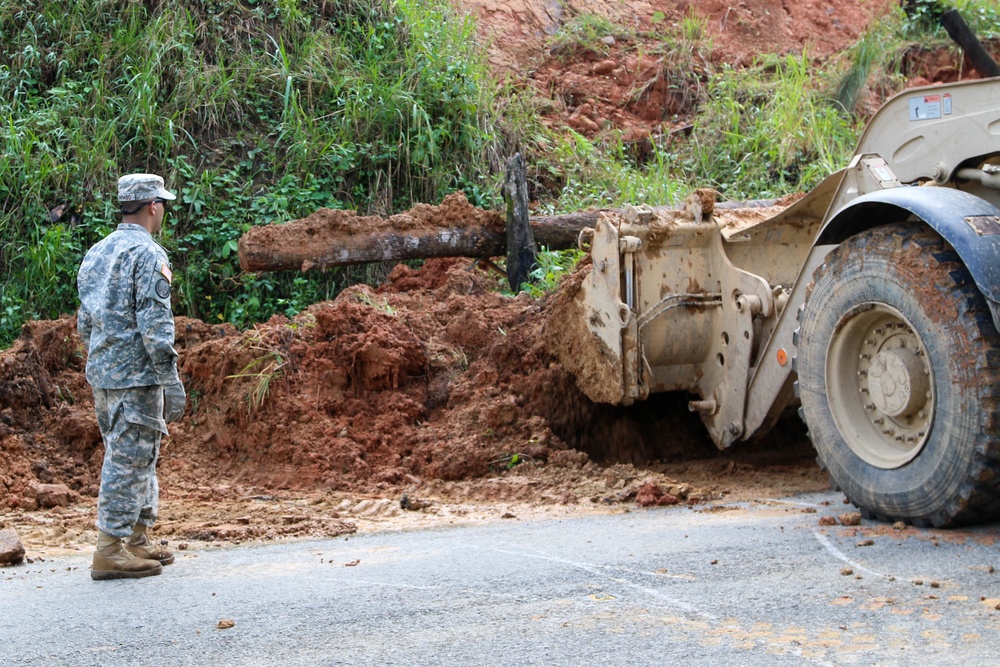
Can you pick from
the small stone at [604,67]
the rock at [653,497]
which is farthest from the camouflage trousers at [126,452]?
the small stone at [604,67]

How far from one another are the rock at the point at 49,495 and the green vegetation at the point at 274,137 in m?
3.87

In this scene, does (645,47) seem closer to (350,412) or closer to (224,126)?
(224,126)

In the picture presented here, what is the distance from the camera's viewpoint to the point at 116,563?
4.91 m

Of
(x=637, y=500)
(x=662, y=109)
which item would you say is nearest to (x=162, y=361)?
(x=637, y=500)

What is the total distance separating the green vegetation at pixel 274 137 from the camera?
35.6 ft

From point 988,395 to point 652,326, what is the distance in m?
2.34

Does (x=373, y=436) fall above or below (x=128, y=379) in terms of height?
below

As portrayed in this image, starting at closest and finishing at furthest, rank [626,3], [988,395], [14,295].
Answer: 1. [988,395]
2. [14,295]
3. [626,3]

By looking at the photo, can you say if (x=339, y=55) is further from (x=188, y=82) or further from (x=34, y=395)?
(x=34, y=395)

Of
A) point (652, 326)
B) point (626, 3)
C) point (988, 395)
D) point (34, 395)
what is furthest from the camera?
point (626, 3)

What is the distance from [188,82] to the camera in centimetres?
1180

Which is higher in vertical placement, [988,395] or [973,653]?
[988,395]

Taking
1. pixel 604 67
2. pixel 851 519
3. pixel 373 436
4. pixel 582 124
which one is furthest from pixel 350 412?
pixel 604 67

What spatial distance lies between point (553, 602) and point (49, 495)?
3.53 m
